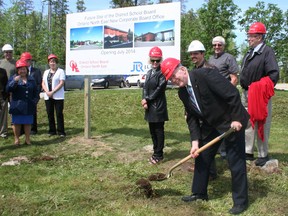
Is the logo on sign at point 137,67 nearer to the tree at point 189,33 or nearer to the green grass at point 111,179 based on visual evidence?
the green grass at point 111,179

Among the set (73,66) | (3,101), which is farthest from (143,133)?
(3,101)

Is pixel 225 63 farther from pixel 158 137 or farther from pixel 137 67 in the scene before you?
pixel 137 67

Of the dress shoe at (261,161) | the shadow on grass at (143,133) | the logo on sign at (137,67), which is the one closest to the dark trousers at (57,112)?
the shadow on grass at (143,133)

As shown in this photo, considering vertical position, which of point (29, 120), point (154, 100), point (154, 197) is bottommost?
point (154, 197)

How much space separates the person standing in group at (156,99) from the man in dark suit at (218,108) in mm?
1764

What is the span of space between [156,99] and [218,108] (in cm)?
217

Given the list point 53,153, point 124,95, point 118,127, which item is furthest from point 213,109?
point 124,95

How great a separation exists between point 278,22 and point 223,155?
20423 mm

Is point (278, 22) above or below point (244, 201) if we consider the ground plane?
above

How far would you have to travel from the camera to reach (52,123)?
341 inches

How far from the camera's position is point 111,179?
17.8 feet

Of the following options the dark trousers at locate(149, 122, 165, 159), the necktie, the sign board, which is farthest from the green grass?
the sign board

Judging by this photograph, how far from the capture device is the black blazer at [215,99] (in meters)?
4.02

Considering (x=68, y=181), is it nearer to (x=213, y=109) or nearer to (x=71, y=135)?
(x=213, y=109)
